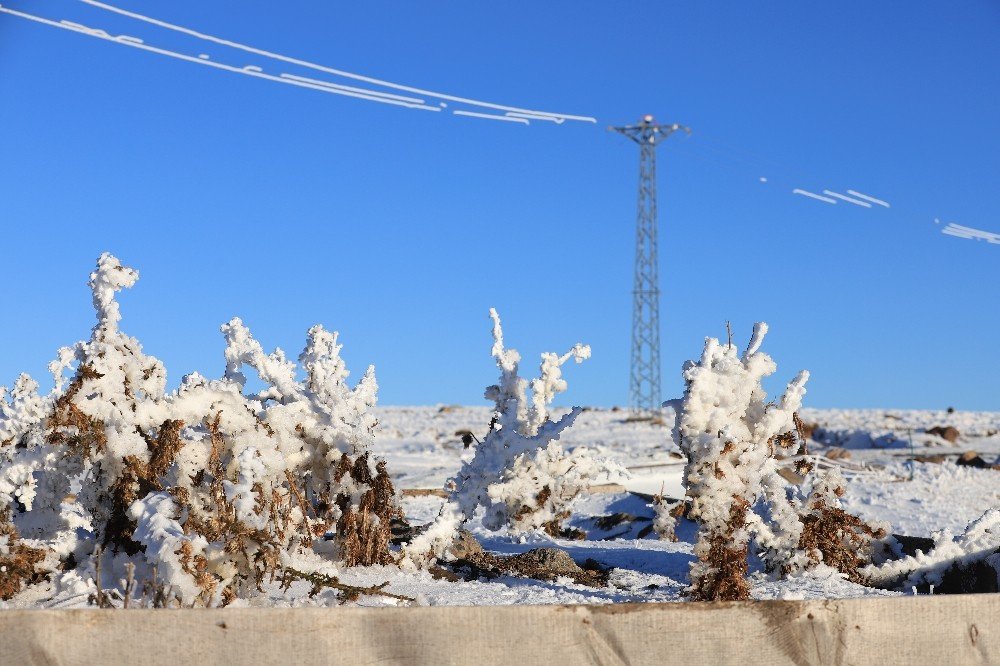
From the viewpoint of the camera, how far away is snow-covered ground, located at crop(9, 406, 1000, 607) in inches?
226

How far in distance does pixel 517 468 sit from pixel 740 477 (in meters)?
3.25

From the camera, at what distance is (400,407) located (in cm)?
3759

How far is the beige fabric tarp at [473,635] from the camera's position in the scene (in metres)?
3.40

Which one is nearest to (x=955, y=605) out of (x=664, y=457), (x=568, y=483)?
(x=568, y=483)

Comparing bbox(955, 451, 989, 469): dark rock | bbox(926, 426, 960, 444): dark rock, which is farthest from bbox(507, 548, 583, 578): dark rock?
bbox(926, 426, 960, 444): dark rock

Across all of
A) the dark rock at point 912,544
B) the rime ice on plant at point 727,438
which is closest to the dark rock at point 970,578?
the dark rock at point 912,544

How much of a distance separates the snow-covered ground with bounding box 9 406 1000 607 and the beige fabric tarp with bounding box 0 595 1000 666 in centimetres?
132

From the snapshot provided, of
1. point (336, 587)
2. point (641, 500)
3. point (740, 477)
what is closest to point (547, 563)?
point (740, 477)

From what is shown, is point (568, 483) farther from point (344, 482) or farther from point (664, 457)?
point (664, 457)

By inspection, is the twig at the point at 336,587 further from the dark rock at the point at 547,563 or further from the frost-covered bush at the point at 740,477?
the frost-covered bush at the point at 740,477

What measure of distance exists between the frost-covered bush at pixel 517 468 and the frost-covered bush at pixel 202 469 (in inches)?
23.6

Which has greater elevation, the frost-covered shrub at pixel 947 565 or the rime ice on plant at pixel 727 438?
Result: the rime ice on plant at pixel 727 438

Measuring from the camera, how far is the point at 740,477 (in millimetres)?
6078

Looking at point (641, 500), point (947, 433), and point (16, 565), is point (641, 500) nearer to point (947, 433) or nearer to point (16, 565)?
point (16, 565)
